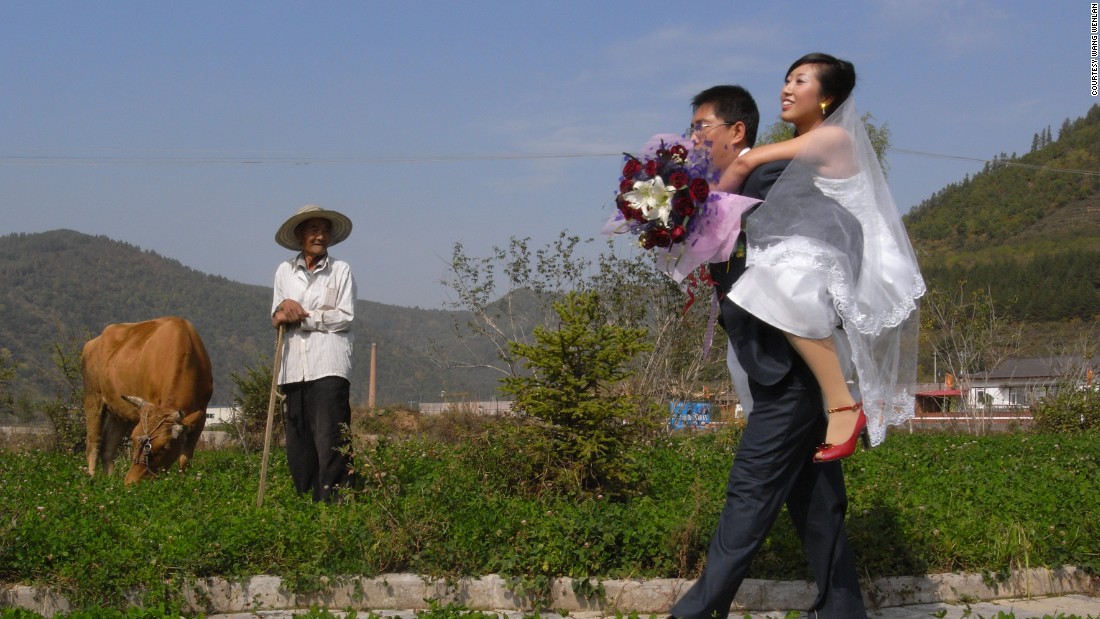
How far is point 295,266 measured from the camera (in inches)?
276

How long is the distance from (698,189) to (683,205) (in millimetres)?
79

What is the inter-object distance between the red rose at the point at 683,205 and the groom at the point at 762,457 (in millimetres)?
244

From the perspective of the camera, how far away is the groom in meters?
3.72

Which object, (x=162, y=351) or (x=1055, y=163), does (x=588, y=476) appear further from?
(x=1055, y=163)

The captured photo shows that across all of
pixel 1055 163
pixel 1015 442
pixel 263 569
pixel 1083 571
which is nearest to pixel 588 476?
pixel 263 569

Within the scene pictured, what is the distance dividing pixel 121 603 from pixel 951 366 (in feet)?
62.9

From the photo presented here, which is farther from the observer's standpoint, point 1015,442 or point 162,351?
point 1015,442

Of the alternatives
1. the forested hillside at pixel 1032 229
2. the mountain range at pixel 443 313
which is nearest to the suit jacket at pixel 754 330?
the mountain range at pixel 443 313

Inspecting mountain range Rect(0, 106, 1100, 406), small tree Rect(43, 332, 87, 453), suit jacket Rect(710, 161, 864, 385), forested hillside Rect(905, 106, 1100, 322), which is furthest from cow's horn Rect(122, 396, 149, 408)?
forested hillside Rect(905, 106, 1100, 322)

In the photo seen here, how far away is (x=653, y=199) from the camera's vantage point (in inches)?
151

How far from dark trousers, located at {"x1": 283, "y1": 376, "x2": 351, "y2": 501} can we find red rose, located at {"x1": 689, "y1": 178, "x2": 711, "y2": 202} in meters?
3.30

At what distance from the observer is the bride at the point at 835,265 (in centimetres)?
370

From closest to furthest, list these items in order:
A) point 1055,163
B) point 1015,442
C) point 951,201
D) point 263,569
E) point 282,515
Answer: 1. point 263,569
2. point 282,515
3. point 1015,442
4. point 1055,163
5. point 951,201

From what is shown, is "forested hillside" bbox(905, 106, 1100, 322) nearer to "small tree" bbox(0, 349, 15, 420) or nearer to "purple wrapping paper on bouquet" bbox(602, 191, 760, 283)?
"small tree" bbox(0, 349, 15, 420)
